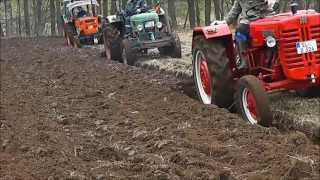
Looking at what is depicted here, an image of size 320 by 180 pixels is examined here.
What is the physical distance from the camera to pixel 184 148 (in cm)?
600

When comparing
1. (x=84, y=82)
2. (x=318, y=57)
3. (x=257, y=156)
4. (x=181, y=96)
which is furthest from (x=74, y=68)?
(x=257, y=156)

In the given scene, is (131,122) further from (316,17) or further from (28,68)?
(28,68)

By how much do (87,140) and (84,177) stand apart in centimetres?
162

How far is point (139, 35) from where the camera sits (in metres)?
15.2

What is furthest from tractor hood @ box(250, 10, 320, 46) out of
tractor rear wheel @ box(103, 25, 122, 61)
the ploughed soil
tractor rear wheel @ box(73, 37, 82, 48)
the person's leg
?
tractor rear wheel @ box(73, 37, 82, 48)

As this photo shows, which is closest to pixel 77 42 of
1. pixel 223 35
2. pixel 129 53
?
pixel 129 53

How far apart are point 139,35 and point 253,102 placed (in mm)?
8571

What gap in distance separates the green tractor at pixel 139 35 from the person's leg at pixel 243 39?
7.13 m

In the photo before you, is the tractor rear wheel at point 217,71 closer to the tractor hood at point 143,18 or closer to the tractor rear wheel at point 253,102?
the tractor rear wheel at point 253,102

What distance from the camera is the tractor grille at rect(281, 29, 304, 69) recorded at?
6883 millimetres

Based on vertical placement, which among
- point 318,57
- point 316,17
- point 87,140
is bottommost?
point 87,140

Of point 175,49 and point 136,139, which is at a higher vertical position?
point 175,49

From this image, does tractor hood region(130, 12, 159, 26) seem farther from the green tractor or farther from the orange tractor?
the orange tractor

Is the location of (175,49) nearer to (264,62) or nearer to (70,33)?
(264,62)
